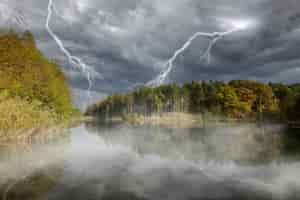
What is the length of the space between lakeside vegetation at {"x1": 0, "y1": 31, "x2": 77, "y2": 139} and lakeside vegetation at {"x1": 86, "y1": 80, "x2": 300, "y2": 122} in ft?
170

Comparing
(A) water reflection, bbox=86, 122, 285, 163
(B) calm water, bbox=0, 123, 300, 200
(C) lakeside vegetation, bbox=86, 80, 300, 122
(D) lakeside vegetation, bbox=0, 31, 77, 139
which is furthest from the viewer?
(C) lakeside vegetation, bbox=86, 80, 300, 122

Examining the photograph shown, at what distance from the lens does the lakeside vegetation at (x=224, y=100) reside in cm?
6425

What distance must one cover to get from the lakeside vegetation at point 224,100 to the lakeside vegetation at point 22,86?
5193cm

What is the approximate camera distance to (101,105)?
131750mm

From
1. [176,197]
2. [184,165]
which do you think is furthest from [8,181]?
[184,165]

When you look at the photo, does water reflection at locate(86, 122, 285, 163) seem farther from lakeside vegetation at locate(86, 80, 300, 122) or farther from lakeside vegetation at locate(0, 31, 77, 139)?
lakeside vegetation at locate(86, 80, 300, 122)

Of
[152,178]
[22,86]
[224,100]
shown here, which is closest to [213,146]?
[152,178]

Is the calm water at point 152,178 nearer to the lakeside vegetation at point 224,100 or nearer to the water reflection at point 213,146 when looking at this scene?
the water reflection at point 213,146

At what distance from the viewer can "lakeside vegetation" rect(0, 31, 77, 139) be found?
15.5 metres

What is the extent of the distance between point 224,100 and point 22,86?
60300 millimetres

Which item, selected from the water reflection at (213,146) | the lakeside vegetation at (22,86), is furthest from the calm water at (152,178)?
the lakeside vegetation at (22,86)

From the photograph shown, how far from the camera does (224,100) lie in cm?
6912

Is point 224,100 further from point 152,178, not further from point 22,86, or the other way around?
point 152,178

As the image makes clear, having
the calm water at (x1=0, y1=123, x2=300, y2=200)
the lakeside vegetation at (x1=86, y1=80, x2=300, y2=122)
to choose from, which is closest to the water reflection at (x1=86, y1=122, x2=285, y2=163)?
the calm water at (x1=0, y1=123, x2=300, y2=200)
